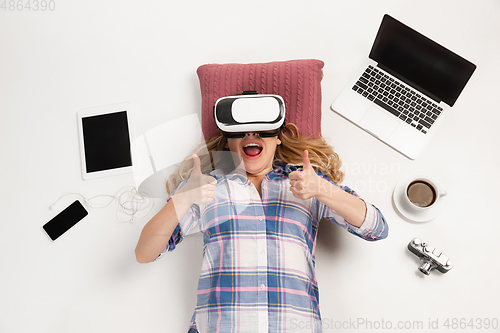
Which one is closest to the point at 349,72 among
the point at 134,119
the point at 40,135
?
the point at 134,119

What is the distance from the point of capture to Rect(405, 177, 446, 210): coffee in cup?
4.04 feet

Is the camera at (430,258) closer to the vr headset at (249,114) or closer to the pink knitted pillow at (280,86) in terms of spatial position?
the pink knitted pillow at (280,86)

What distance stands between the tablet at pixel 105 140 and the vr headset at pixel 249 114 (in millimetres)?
570

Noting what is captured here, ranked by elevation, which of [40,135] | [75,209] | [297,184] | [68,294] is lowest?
[68,294]

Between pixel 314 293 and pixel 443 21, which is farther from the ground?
pixel 443 21

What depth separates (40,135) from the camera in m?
1.51

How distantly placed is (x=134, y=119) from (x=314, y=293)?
104 centimetres

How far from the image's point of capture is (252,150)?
1.15 m

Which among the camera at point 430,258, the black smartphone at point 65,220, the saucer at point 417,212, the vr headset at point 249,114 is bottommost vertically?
the black smartphone at point 65,220

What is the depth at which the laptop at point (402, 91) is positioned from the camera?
1332mm

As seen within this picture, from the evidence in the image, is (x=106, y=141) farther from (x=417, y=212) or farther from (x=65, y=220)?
(x=417, y=212)

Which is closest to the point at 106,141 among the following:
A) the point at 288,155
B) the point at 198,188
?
the point at 198,188

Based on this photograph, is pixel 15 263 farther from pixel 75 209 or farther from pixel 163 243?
pixel 163 243

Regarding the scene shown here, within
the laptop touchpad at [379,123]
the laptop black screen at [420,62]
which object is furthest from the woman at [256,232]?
the laptop black screen at [420,62]
